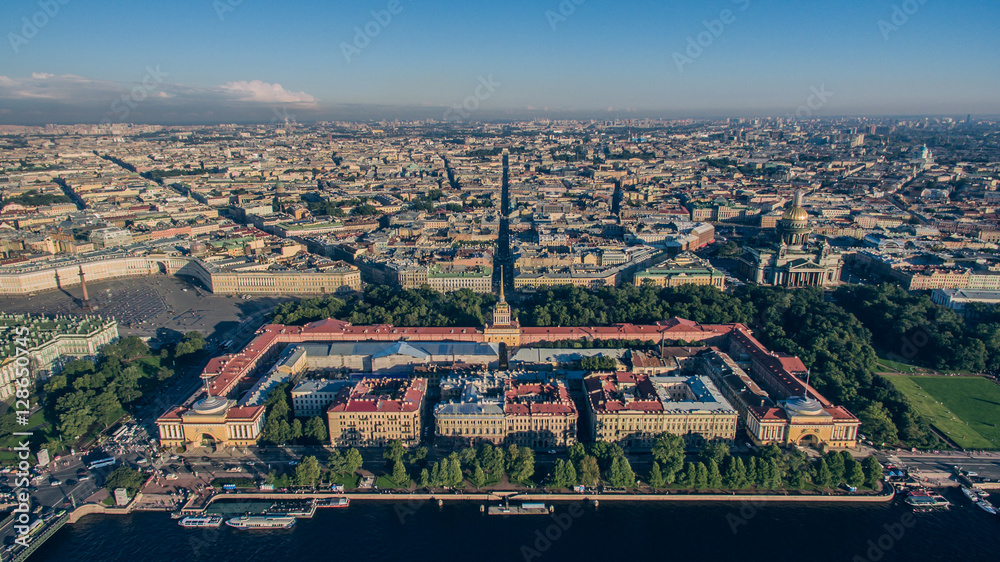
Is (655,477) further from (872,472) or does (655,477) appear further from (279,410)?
(279,410)

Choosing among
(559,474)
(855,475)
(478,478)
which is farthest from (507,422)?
(855,475)

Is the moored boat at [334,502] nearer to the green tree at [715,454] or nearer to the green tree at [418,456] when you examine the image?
the green tree at [418,456]

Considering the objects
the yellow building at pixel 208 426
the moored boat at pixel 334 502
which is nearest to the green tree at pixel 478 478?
the moored boat at pixel 334 502

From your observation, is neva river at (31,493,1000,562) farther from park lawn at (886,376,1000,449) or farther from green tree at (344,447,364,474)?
park lawn at (886,376,1000,449)

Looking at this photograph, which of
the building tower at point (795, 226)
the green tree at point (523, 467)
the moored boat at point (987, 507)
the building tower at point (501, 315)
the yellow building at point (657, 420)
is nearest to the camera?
the moored boat at point (987, 507)

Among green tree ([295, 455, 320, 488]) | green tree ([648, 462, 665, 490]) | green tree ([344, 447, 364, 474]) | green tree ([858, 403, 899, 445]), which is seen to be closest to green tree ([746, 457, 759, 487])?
green tree ([648, 462, 665, 490])
